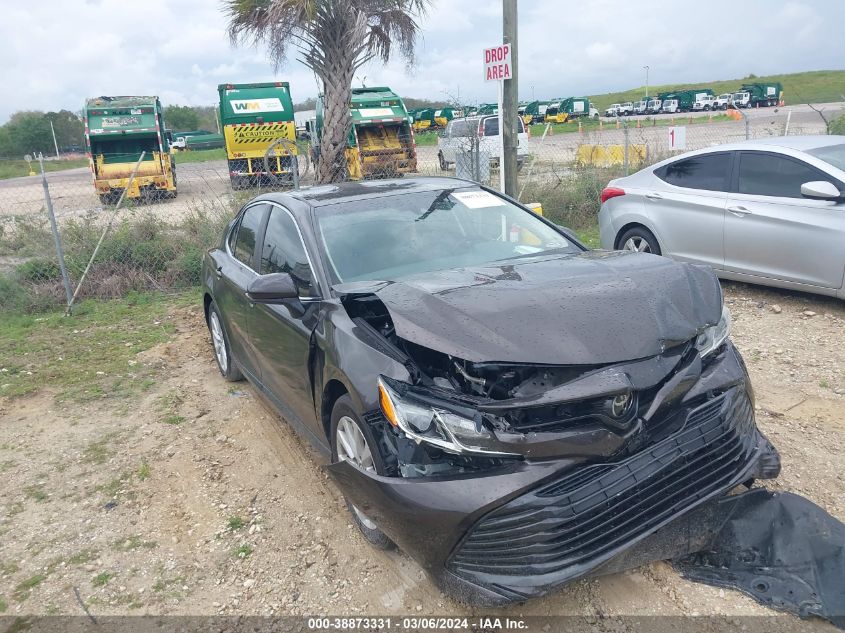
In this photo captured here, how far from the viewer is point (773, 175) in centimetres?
664

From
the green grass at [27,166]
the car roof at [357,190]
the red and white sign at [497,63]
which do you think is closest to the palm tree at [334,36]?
the red and white sign at [497,63]

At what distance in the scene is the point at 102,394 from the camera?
19.4ft

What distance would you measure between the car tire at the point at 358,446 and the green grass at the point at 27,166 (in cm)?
4524

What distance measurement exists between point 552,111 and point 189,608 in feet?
175

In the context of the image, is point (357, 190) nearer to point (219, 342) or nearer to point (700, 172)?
point (219, 342)

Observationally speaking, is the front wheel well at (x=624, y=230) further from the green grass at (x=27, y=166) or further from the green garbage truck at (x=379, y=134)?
the green grass at (x=27, y=166)

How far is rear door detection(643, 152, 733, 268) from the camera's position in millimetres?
7023

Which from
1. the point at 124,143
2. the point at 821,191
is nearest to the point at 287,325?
the point at 821,191

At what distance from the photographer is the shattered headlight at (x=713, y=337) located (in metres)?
3.02

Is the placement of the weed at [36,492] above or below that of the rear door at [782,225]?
below

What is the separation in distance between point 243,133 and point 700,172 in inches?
683

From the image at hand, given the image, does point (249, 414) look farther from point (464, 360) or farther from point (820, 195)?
point (820, 195)

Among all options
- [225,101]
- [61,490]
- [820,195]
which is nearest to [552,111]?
[225,101]

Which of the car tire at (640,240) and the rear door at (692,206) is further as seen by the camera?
the car tire at (640,240)
